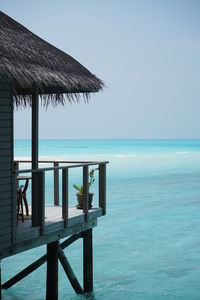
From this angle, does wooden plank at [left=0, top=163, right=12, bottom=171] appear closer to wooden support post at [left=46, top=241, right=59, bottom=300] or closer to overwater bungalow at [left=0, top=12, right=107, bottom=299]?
overwater bungalow at [left=0, top=12, right=107, bottom=299]

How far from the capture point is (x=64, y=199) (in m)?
9.05

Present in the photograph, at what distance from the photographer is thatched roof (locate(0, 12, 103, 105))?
7.72 m

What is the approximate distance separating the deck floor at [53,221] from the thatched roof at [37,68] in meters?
1.93

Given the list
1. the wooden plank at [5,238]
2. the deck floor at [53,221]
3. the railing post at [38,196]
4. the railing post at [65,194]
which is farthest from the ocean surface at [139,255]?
the wooden plank at [5,238]

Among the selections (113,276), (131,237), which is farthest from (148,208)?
(113,276)

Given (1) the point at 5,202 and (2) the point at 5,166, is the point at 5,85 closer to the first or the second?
(2) the point at 5,166

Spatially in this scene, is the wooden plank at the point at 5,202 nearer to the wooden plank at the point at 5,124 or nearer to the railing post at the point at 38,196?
the railing post at the point at 38,196

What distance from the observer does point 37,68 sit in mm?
8195

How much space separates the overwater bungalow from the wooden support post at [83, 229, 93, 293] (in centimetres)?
2

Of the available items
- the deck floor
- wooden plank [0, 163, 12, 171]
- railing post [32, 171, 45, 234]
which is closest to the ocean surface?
the deck floor

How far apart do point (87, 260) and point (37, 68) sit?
14.5 feet

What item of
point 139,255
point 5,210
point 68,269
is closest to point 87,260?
point 68,269

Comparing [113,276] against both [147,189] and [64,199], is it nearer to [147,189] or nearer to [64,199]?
[64,199]

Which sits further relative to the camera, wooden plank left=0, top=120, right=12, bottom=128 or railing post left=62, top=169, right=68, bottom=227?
railing post left=62, top=169, right=68, bottom=227
